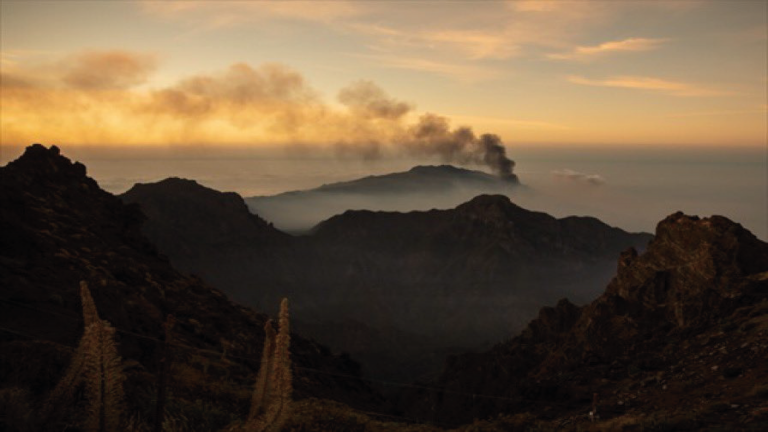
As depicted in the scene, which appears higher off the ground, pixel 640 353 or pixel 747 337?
pixel 747 337

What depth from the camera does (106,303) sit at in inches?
1292

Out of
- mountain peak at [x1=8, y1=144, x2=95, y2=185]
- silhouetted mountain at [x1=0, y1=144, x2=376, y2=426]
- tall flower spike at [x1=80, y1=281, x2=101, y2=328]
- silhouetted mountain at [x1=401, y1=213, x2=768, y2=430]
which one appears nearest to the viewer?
tall flower spike at [x1=80, y1=281, x2=101, y2=328]

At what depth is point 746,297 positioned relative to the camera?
42031 mm

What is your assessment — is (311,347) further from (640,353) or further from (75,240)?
(640,353)

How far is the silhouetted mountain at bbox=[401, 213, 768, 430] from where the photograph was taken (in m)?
22.9

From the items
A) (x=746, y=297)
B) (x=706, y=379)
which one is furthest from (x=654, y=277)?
(x=706, y=379)

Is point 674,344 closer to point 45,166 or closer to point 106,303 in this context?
point 106,303

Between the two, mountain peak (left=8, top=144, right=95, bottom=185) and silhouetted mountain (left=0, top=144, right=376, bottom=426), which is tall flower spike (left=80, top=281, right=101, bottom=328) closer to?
silhouetted mountain (left=0, top=144, right=376, bottom=426)

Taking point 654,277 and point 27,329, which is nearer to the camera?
point 27,329

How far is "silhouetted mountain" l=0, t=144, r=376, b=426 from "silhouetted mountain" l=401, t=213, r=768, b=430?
1362 cm

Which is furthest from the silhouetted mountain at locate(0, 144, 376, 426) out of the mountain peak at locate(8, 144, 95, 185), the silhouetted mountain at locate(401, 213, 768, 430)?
the silhouetted mountain at locate(401, 213, 768, 430)

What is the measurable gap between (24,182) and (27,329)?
109ft

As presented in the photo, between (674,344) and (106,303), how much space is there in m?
34.9

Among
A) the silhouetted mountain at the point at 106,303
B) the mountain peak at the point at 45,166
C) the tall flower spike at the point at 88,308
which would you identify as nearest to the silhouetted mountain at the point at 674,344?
the silhouetted mountain at the point at 106,303
